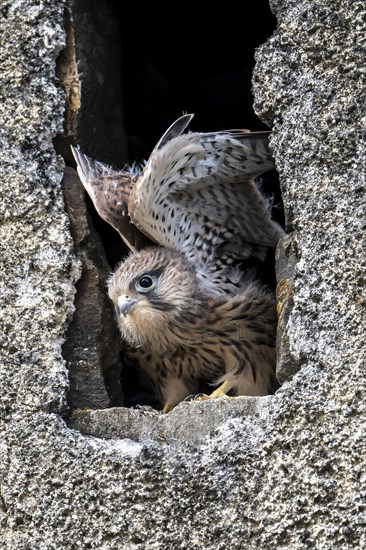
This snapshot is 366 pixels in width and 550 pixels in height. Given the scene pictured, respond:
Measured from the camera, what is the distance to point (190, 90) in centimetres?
536

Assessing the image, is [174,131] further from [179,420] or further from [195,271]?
[179,420]

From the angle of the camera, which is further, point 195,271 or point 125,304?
point 195,271

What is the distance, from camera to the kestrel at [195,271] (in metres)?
4.00

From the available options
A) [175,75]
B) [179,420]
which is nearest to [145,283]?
[179,420]

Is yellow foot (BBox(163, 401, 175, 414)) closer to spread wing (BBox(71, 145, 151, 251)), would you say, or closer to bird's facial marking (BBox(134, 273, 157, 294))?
bird's facial marking (BBox(134, 273, 157, 294))

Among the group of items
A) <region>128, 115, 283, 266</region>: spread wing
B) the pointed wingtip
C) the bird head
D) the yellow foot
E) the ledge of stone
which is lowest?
the yellow foot

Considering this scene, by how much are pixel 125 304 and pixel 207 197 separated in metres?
0.48

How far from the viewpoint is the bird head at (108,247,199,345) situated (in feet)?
13.6

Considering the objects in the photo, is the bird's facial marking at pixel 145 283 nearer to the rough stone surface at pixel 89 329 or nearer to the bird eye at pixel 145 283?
the bird eye at pixel 145 283

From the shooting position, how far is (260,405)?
3295 mm

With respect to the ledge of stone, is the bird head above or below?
above

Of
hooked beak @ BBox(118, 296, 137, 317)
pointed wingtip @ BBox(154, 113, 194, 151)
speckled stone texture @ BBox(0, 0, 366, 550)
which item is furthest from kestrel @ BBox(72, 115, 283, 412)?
speckled stone texture @ BBox(0, 0, 366, 550)

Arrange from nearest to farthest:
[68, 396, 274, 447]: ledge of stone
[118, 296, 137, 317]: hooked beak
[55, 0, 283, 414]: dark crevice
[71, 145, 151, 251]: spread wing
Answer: [68, 396, 274, 447]: ledge of stone
[71, 145, 151, 251]: spread wing
[118, 296, 137, 317]: hooked beak
[55, 0, 283, 414]: dark crevice

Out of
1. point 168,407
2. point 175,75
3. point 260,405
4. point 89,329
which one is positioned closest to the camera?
point 260,405
